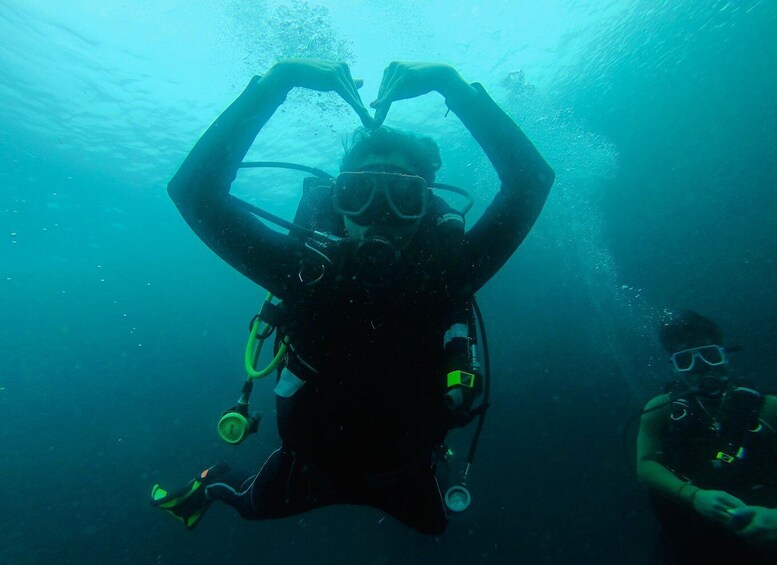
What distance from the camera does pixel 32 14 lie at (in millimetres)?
10734

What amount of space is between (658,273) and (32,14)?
81.7 ft

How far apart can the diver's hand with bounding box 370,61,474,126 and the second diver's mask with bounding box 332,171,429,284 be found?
348 mm

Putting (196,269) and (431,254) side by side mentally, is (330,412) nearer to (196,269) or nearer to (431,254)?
(431,254)

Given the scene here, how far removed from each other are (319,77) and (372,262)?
1.08 m

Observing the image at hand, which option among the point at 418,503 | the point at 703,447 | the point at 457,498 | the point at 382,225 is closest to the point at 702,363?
the point at 703,447

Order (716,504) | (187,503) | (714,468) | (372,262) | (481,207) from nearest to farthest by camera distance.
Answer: (372,262), (716,504), (714,468), (187,503), (481,207)

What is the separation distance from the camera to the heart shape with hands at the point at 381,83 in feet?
6.68

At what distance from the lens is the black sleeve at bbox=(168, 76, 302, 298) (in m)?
2.08

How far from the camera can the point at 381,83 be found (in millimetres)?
2184

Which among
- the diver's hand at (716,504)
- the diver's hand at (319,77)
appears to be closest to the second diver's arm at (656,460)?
the diver's hand at (716,504)

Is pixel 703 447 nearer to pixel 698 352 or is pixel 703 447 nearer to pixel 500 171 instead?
pixel 698 352

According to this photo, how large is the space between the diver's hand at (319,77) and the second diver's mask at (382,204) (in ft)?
1.12

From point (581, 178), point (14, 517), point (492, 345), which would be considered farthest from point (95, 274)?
point (581, 178)

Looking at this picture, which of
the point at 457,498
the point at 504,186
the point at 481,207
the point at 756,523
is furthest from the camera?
the point at 481,207
